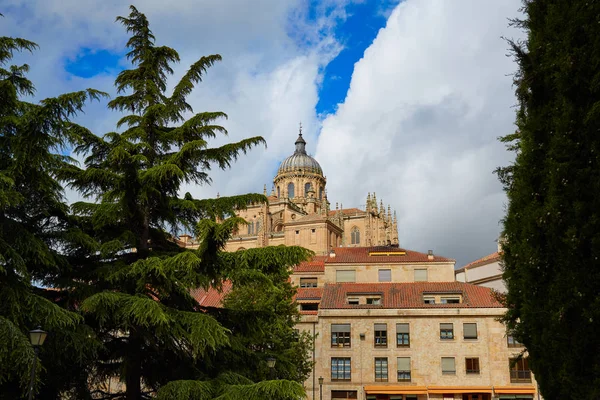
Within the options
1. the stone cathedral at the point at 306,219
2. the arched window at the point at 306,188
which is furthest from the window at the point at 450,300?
the arched window at the point at 306,188

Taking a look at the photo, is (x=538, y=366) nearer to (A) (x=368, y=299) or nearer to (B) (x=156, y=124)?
(B) (x=156, y=124)

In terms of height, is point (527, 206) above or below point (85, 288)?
above

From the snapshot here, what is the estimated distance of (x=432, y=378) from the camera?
122 ft

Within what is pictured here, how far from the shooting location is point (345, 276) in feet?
149

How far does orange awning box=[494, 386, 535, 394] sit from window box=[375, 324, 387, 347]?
22.9 feet

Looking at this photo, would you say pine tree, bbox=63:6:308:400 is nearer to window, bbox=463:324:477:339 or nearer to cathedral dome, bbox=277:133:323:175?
window, bbox=463:324:477:339

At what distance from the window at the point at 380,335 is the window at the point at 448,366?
3670mm

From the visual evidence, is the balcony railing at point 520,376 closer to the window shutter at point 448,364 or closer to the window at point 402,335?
the window shutter at point 448,364

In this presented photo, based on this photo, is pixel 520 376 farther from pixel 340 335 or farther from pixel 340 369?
pixel 340 335

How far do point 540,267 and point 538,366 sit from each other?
5.71 feet

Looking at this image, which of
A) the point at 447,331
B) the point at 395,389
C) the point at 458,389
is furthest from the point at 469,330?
the point at 395,389

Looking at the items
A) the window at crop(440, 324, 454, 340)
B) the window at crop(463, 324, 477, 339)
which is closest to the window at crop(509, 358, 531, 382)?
the window at crop(463, 324, 477, 339)

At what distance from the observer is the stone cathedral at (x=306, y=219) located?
81.2m

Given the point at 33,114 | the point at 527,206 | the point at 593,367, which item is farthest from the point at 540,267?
the point at 33,114
